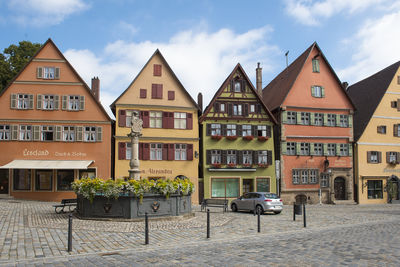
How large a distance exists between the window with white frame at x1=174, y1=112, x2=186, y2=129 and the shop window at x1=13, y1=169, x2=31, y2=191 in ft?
40.6

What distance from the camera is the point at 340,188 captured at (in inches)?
1363

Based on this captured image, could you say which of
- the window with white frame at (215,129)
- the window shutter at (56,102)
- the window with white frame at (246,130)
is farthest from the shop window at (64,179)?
the window with white frame at (246,130)

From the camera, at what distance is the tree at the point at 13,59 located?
36031 mm

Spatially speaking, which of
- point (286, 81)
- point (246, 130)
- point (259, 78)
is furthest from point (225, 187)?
point (286, 81)

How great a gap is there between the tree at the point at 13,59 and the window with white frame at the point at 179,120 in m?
17.2

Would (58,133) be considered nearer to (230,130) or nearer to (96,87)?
(96,87)

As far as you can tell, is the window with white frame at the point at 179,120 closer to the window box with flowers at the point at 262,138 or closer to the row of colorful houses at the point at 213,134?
the row of colorful houses at the point at 213,134

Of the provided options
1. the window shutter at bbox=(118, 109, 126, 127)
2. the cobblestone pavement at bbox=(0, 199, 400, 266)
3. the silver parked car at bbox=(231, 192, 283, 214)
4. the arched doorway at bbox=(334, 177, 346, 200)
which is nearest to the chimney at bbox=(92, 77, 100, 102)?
the window shutter at bbox=(118, 109, 126, 127)

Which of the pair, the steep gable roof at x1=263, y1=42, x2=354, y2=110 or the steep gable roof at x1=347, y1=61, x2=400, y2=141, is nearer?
the steep gable roof at x1=263, y1=42, x2=354, y2=110

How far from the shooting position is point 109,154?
99.5ft

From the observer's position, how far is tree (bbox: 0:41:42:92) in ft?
118

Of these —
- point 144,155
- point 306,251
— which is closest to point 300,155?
point 144,155

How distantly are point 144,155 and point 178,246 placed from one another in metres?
20.3

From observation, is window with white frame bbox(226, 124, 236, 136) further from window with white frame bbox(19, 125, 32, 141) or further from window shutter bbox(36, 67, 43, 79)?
window with white frame bbox(19, 125, 32, 141)
